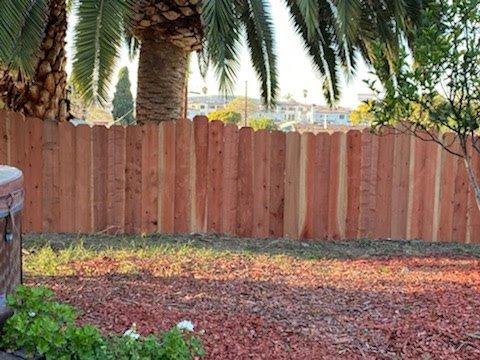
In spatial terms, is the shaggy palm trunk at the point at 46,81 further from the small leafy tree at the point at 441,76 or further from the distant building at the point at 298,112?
the distant building at the point at 298,112

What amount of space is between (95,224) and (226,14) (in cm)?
266

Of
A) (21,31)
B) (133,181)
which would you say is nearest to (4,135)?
(133,181)

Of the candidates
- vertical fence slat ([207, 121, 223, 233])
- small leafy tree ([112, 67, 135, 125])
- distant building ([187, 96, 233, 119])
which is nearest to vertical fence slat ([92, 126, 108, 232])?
vertical fence slat ([207, 121, 223, 233])

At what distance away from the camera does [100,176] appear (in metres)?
5.86

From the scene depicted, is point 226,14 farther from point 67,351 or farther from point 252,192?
point 67,351

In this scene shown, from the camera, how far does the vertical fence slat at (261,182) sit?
19.4 ft

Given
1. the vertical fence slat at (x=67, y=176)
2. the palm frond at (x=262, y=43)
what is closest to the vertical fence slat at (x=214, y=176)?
the palm frond at (x=262, y=43)

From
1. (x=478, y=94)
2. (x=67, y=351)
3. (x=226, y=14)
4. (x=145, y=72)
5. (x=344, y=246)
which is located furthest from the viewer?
(x=145, y=72)

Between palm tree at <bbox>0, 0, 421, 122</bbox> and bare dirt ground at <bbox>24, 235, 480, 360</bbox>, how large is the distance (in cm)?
146

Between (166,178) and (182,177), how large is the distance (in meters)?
0.17

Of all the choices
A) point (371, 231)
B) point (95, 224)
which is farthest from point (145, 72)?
point (371, 231)

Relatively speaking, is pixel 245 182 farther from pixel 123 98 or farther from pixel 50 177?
pixel 123 98

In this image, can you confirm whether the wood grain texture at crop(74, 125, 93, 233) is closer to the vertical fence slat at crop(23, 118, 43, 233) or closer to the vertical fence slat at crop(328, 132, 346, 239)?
the vertical fence slat at crop(23, 118, 43, 233)

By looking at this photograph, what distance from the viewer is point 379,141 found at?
19.2 feet
